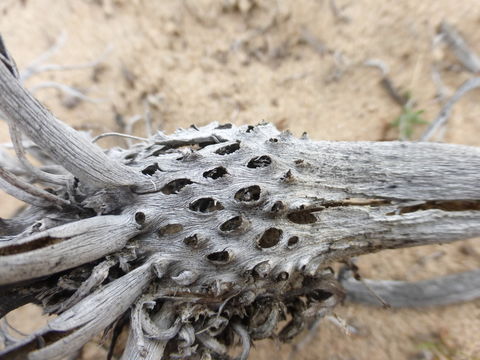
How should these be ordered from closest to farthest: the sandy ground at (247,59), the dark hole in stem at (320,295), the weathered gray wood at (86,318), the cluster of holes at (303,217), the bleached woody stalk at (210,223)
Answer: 1. the weathered gray wood at (86,318)
2. the bleached woody stalk at (210,223)
3. the cluster of holes at (303,217)
4. the dark hole in stem at (320,295)
5. the sandy ground at (247,59)

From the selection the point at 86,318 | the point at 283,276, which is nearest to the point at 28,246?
the point at 86,318

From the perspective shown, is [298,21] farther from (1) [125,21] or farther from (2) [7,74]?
(2) [7,74]

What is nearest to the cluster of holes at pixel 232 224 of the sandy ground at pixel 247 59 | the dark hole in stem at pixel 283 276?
the dark hole in stem at pixel 283 276

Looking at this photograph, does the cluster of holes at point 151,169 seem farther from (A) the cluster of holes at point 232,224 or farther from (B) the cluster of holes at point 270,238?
(B) the cluster of holes at point 270,238

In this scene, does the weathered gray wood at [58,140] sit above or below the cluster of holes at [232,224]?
above

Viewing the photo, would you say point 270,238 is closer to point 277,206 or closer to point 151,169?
point 277,206

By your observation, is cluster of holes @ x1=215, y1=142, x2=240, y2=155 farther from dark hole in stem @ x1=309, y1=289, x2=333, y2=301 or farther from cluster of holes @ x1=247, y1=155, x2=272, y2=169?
dark hole in stem @ x1=309, y1=289, x2=333, y2=301

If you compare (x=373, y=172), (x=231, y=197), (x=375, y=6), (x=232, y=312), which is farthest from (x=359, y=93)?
(x=232, y=312)

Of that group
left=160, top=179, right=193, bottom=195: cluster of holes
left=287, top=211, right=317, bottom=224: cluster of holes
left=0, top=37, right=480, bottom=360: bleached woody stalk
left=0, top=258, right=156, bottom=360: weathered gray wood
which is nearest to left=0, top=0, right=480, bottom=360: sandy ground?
left=0, top=37, right=480, bottom=360: bleached woody stalk
